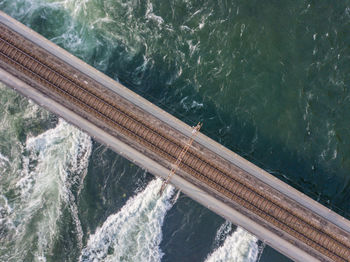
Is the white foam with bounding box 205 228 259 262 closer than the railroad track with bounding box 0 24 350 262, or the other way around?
the railroad track with bounding box 0 24 350 262

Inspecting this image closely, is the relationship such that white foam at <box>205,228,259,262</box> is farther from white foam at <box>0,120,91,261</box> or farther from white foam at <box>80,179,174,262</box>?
white foam at <box>0,120,91,261</box>

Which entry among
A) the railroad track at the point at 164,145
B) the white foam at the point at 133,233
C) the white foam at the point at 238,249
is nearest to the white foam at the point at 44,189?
the white foam at the point at 133,233

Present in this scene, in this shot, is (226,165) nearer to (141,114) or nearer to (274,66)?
(141,114)

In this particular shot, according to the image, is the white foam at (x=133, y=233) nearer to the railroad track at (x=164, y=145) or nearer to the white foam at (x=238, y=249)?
the railroad track at (x=164, y=145)

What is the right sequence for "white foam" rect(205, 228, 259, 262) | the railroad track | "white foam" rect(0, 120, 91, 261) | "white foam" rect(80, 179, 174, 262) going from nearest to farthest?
the railroad track → "white foam" rect(205, 228, 259, 262) → "white foam" rect(80, 179, 174, 262) → "white foam" rect(0, 120, 91, 261)

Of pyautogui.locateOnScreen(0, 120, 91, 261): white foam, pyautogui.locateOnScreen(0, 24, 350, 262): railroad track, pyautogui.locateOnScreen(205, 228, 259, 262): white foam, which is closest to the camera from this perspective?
pyautogui.locateOnScreen(0, 24, 350, 262): railroad track

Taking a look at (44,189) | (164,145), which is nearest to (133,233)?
(164,145)

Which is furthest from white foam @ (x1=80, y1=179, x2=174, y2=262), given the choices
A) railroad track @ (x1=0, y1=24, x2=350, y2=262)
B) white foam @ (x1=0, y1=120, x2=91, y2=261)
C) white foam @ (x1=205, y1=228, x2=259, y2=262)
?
white foam @ (x1=205, y1=228, x2=259, y2=262)

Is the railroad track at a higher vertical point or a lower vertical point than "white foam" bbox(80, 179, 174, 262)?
higher

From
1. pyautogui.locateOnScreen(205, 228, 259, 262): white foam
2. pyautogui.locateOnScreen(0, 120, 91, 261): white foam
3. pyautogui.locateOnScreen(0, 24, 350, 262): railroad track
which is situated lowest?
pyautogui.locateOnScreen(0, 120, 91, 261): white foam
